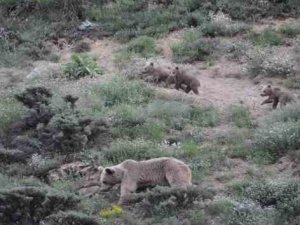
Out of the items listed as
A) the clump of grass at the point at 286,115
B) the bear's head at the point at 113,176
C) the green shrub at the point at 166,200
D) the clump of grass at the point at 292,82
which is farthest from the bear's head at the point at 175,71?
the green shrub at the point at 166,200

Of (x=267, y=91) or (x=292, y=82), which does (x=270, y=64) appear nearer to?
(x=292, y=82)

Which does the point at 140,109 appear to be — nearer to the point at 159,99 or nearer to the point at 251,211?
the point at 159,99

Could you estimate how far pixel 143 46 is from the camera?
671 inches

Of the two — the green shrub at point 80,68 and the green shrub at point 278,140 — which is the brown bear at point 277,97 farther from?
the green shrub at point 80,68

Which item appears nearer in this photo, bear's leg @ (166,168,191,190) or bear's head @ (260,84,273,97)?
bear's leg @ (166,168,191,190)

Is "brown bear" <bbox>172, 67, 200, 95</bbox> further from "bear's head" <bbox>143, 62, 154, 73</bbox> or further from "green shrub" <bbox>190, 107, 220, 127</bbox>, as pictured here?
"green shrub" <bbox>190, 107, 220, 127</bbox>

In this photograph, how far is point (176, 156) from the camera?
1034 cm

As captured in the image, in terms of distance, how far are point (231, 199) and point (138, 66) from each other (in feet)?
23.2

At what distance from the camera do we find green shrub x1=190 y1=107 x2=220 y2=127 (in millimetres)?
11906

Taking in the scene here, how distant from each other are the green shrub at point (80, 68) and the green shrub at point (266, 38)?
12.1ft

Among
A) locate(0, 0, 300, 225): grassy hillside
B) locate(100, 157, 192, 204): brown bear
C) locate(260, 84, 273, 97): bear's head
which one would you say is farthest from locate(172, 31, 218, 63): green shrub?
locate(100, 157, 192, 204): brown bear

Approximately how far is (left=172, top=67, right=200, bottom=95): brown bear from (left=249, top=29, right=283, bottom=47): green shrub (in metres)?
2.87

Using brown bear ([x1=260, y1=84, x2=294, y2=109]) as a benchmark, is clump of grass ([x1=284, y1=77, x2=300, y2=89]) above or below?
below

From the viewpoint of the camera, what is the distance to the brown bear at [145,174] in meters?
9.16
